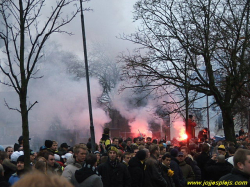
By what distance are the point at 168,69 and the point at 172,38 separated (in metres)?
1.13

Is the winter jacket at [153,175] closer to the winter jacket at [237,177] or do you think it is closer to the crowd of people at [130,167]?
the crowd of people at [130,167]

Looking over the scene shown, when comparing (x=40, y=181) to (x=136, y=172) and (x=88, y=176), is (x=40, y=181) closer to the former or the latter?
(x=88, y=176)

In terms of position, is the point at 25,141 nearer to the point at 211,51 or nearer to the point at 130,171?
the point at 130,171

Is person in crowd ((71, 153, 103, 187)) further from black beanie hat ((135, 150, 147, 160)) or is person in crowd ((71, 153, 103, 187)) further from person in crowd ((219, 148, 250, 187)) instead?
black beanie hat ((135, 150, 147, 160))

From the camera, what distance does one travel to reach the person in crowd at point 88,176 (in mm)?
5783

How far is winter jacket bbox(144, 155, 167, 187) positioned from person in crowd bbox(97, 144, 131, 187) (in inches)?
17.2

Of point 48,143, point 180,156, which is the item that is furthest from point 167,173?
point 48,143

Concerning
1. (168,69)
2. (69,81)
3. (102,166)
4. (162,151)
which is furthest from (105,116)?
(102,166)

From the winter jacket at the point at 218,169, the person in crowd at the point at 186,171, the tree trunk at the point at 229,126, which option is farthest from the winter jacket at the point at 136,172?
the tree trunk at the point at 229,126

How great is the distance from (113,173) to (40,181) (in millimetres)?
5795

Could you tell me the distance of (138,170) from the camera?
8398 millimetres

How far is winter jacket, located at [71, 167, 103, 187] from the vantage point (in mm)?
5781

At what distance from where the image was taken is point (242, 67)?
1530cm

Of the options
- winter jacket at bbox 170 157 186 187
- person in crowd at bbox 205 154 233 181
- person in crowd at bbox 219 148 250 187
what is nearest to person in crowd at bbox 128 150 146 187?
winter jacket at bbox 170 157 186 187
